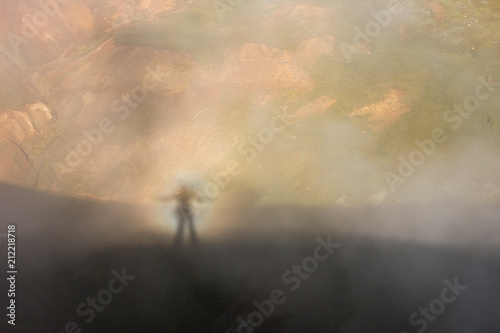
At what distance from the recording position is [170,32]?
72.4ft

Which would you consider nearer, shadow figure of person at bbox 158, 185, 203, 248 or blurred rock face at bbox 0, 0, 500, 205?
shadow figure of person at bbox 158, 185, 203, 248

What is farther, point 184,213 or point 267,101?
point 267,101

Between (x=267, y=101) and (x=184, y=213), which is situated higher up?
(x=267, y=101)

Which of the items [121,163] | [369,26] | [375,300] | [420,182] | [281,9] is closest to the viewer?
[375,300]

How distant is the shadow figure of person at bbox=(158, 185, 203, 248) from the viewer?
51.6 feet

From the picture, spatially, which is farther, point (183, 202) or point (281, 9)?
point (281, 9)

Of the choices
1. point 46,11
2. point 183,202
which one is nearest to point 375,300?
point 183,202

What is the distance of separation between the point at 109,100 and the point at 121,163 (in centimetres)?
403

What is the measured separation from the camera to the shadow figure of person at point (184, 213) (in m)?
15.7

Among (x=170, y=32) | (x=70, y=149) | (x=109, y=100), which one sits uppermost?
(x=170, y=32)

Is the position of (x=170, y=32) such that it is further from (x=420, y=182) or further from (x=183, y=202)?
(x=420, y=182)

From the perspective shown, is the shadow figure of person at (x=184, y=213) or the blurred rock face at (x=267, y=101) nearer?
the shadow figure of person at (x=184, y=213)

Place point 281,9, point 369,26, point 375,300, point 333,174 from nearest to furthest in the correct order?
point 375,300 < point 333,174 < point 369,26 < point 281,9

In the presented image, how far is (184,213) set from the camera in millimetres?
16703
